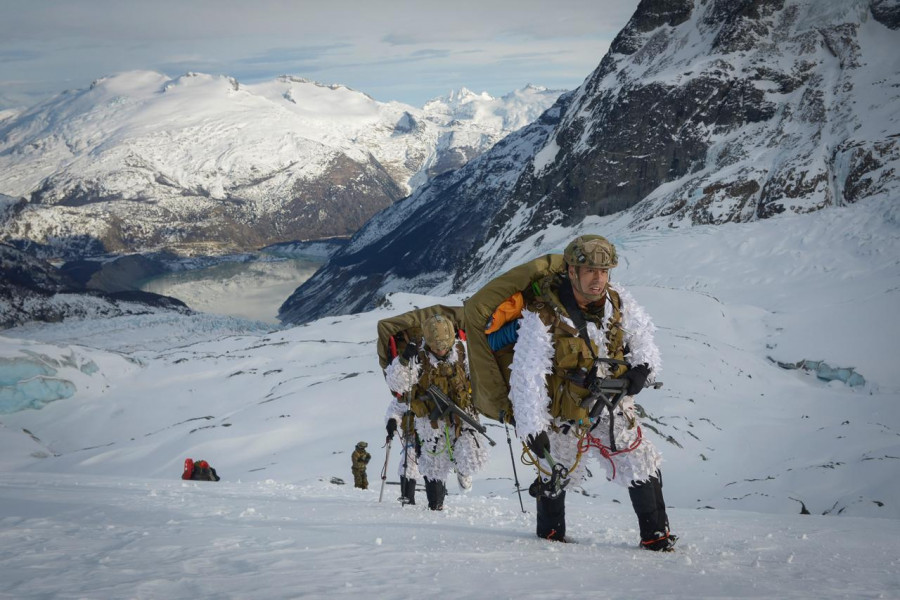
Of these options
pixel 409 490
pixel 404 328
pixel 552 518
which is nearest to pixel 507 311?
pixel 552 518

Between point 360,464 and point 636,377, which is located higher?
point 636,377

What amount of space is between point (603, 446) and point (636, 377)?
0.72 meters

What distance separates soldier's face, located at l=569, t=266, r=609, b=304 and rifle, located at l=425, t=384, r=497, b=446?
12.5ft

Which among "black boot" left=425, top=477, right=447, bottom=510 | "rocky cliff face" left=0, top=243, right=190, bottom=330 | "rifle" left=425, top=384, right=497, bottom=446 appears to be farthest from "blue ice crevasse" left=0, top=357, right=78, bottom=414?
"rocky cliff face" left=0, top=243, right=190, bottom=330

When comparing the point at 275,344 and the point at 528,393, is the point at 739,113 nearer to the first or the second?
the point at 275,344

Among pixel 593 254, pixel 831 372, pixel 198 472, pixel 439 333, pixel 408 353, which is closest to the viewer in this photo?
pixel 593 254

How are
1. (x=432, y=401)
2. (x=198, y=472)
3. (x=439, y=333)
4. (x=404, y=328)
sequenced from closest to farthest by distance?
1. (x=439, y=333)
2. (x=432, y=401)
3. (x=404, y=328)
4. (x=198, y=472)

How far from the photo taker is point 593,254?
5.46 m

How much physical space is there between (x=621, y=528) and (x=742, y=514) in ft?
9.66

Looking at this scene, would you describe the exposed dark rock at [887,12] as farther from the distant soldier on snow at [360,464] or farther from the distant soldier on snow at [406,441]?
the distant soldier on snow at [406,441]

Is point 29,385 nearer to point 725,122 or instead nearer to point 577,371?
point 577,371

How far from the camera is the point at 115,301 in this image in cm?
14338

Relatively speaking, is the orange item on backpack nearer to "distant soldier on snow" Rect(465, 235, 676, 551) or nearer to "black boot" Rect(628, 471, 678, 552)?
"distant soldier on snow" Rect(465, 235, 676, 551)

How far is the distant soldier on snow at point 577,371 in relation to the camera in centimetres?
560
